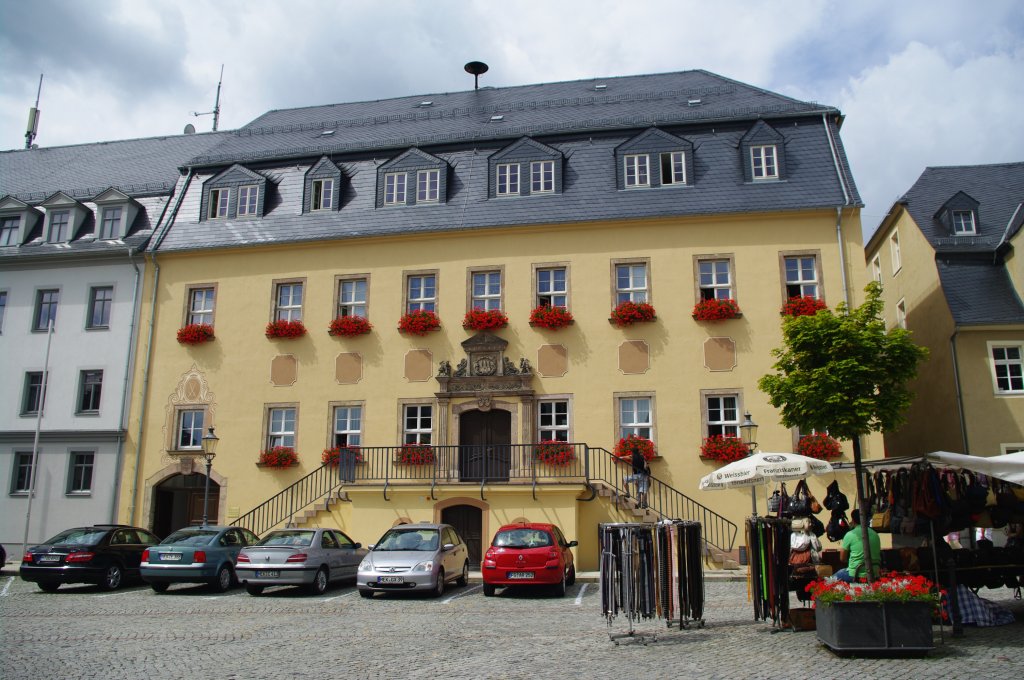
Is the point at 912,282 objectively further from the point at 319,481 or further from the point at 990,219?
the point at 319,481

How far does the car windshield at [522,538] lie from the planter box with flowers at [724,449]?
257 inches

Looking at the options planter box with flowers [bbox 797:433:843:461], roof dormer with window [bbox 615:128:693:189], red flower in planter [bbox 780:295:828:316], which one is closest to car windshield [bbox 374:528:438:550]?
planter box with flowers [bbox 797:433:843:461]

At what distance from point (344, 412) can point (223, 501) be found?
404 cm

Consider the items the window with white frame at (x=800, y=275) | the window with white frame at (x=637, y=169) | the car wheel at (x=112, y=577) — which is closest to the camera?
the car wheel at (x=112, y=577)

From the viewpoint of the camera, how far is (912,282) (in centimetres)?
2570

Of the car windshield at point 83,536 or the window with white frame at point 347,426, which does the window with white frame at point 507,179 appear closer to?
the window with white frame at point 347,426

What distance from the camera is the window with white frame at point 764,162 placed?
Answer: 73.4 ft

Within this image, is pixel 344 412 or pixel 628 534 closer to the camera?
pixel 628 534

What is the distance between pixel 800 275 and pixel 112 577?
17.2 m

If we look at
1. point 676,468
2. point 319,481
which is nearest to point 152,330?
point 319,481

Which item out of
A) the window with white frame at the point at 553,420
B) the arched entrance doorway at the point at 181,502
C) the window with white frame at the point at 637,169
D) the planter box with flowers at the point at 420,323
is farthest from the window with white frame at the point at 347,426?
the window with white frame at the point at 637,169

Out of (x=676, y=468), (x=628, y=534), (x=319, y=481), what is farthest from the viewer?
(x=319, y=481)

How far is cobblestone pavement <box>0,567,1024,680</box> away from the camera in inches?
331

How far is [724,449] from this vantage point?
20.3 m
